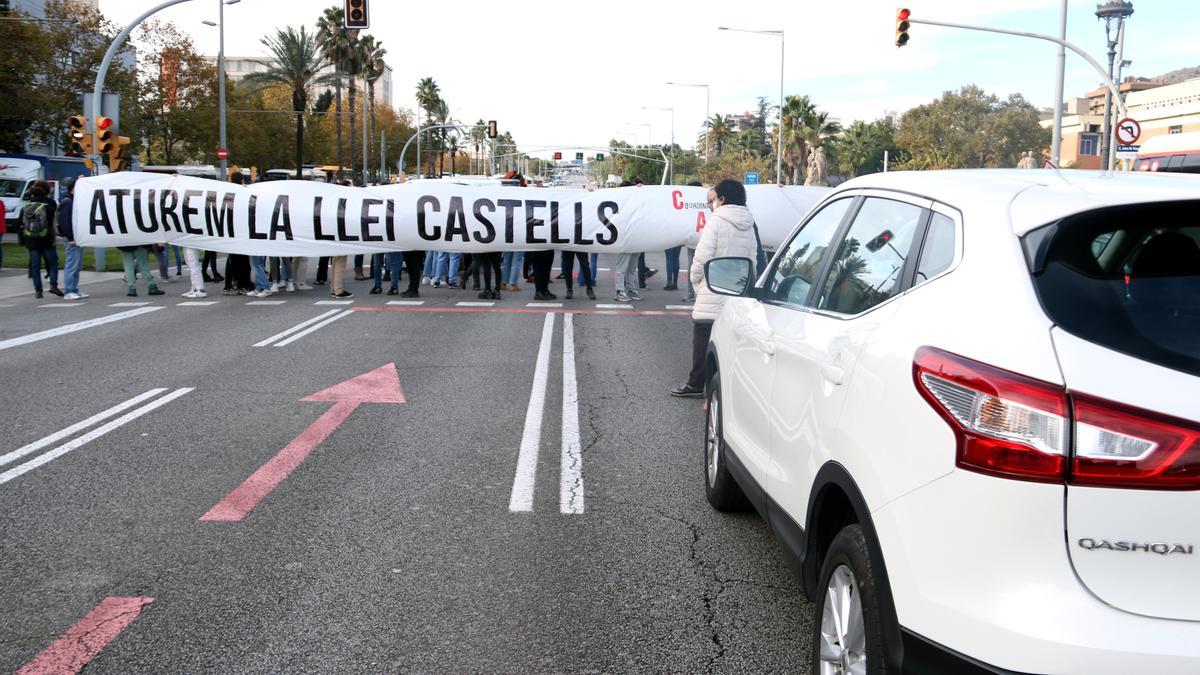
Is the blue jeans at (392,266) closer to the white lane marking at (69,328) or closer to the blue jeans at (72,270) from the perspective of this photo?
the white lane marking at (69,328)

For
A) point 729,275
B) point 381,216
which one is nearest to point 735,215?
point 729,275

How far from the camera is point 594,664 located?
401 centimetres

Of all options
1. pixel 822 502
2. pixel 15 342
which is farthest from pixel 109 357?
pixel 822 502

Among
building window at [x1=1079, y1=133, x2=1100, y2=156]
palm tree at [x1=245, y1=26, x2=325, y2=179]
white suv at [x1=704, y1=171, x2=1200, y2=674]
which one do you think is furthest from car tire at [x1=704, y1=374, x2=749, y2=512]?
building window at [x1=1079, y1=133, x2=1100, y2=156]

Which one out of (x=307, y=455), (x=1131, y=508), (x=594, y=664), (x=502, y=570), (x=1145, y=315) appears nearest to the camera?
(x=1131, y=508)

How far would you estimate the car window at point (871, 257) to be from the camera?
339 centimetres

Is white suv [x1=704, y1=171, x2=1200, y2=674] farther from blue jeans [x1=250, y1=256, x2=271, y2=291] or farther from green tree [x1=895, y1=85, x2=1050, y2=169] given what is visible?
green tree [x1=895, y1=85, x2=1050, y2=169]

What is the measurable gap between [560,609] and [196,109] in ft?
198

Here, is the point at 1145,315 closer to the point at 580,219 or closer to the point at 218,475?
the point at 218,475

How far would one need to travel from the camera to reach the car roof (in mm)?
2709

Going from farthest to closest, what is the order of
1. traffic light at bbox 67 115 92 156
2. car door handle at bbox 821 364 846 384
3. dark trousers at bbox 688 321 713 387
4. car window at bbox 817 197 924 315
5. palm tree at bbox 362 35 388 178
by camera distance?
palm tree at bbox 362 35 388 178
traffic light at bbox 67 115 92 156
dark trousers at bbox 688 321 713 387
car window at bbox 817 197 924 315
car door handle at bbox 821 364 846 384

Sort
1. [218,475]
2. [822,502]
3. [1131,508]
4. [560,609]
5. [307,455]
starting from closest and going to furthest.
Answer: [1131,508]
[822,502]
[560,609]
[218,475]
[307,455]

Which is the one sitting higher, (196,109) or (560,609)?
(196,109)

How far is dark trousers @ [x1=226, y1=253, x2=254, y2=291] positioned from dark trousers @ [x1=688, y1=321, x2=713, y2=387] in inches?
427
